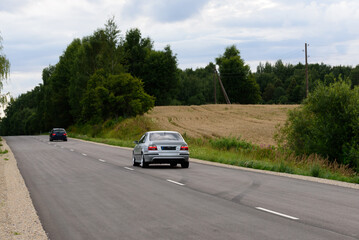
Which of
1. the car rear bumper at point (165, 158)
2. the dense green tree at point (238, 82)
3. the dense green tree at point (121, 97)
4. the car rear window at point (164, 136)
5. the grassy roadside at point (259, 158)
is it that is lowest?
the grassy roadside at point (259, 158)

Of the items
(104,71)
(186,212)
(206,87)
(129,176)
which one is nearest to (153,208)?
(186,212)

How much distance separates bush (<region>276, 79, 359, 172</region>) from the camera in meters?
25.2

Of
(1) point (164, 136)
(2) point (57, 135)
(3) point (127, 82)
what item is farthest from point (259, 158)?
(3) point (127, 82)

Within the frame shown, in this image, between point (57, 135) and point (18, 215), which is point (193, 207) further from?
point (57, 135)

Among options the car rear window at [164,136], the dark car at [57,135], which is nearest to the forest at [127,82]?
the dark car at [57,135]

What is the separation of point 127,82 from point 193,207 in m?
55.1

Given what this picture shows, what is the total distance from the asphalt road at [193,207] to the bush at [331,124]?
989cm

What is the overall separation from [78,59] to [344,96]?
66.1 m

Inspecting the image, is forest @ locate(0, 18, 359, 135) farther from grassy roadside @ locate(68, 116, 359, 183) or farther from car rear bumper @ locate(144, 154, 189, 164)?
car rear bumper @ locate(144, 154, 189, 164)

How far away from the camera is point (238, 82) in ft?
373

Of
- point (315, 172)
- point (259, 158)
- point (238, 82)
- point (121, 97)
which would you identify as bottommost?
point (259, 158)

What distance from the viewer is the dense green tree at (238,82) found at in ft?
372

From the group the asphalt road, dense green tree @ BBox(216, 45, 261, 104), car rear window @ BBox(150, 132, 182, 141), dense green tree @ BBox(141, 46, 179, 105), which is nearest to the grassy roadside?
the asphalt road

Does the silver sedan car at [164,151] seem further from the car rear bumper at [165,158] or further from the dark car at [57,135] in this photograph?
the dark car at [57,135]
